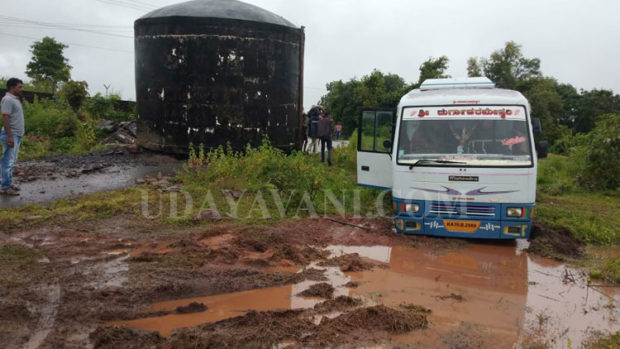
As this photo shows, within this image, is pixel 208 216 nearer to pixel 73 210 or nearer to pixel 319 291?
pixel 73 210

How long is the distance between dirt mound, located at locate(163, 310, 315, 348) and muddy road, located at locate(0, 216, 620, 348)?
0.05ft

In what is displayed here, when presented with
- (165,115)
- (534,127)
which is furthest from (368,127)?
(165,115)

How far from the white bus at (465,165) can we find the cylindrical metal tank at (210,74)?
725 cm

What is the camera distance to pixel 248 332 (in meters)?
4.61

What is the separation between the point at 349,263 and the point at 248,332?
247 cm

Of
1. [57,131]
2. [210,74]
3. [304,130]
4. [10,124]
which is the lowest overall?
[57,131]

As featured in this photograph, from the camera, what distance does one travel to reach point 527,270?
7.03 metres

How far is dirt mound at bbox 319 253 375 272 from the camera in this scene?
265 inches

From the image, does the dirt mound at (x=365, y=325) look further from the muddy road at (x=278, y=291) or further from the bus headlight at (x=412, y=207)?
the bus headlight at (x=412, y=207)

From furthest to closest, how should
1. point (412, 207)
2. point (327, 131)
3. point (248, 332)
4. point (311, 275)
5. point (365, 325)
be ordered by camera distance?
1. point (327, 131)
2. point (412, 207)
3. point (311, 275)
4. point (365, 325)
5. point (248, 332)

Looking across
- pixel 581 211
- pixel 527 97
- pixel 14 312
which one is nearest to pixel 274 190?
pixel 14 312

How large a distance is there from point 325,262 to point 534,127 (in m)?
3.81

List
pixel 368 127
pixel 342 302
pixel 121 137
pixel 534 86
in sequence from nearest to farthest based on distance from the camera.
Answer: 1. pixel 342 302
2. pixel 368 127
3. pixel 121 137
4. pixel 534 86

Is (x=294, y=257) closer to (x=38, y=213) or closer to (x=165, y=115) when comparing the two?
(x=38, y=213)
